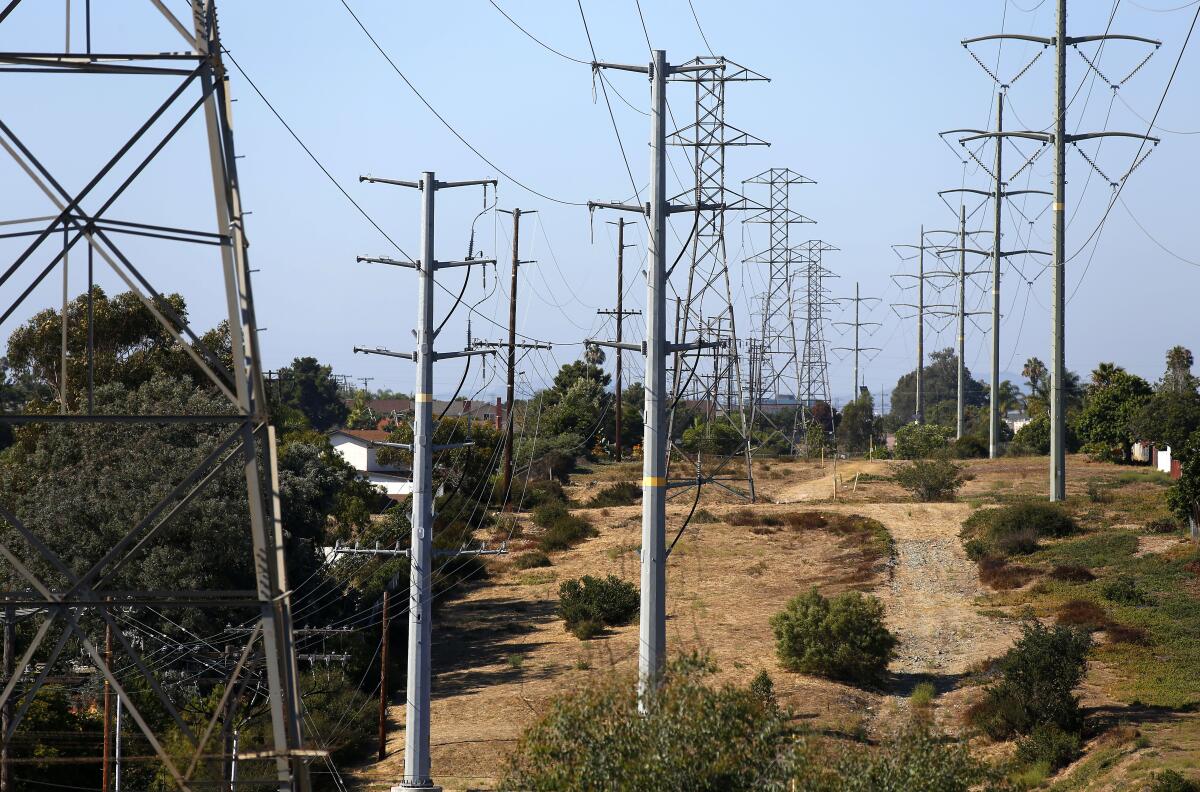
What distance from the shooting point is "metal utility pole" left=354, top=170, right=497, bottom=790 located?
72.0ft

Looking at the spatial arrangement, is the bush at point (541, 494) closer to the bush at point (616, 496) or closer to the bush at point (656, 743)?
the bush at point (616, 496)

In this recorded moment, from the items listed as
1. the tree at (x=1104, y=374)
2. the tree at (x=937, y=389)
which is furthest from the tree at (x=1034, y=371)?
the tree at (x=1104, y=374)

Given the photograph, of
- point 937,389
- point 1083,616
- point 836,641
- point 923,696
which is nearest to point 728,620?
point 836,641

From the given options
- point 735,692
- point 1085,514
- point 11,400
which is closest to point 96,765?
point 735,692

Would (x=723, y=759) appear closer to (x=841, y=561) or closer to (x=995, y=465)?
(x=841, y=561)

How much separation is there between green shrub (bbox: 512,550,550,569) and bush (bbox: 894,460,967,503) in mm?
16391

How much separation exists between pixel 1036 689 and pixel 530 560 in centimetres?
2590

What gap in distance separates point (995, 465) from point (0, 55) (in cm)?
5935

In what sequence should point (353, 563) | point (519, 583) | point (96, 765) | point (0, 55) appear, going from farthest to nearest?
point (519, 583)
point (353, 563)
point (96, 765)
point (0, 55)

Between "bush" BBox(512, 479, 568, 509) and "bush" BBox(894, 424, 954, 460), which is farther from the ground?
"bush" BBox(894, 424, 954, 460)

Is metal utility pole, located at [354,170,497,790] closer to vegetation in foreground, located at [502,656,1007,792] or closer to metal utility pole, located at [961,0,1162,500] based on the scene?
vegetation in foreground, located at [502,656,1007,792]

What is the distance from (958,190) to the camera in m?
66.1

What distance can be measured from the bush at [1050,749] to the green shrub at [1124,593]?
10205 mm

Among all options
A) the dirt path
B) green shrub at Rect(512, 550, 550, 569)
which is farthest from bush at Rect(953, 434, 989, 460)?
green shrub at Rect(512, 550, 550, 569)
